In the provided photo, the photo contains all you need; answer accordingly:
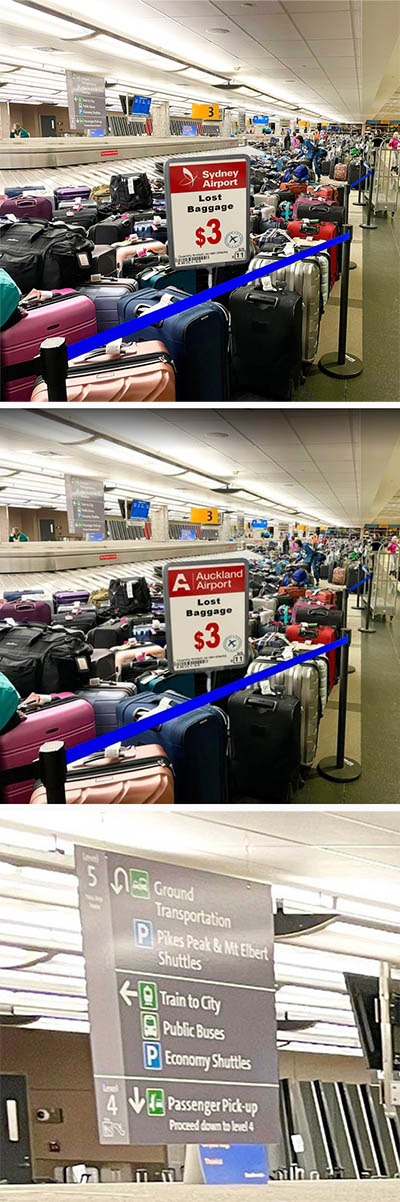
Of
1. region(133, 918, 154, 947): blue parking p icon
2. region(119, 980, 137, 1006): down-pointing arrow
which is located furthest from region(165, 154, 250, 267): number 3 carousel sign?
region(119, 980, 137, 1006): down-pointing arrow

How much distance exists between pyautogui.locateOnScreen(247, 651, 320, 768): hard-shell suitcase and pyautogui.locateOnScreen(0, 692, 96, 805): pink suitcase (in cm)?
38

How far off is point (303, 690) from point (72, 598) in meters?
0.56

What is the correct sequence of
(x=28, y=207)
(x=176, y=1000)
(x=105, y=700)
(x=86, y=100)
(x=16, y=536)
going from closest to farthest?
(x=86, y=100) → (x=28, y=207) → (x=16, y=536) → (x=105, y=700) → (x=176, y=1000)

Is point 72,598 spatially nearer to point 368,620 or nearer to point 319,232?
point 368,620

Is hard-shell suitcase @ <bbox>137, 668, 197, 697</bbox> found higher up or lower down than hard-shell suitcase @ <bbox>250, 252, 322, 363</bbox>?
lower down

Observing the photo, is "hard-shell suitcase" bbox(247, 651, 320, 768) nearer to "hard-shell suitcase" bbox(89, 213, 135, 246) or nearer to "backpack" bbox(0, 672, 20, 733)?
"backpack" bbox(0, 672, 20, 733)

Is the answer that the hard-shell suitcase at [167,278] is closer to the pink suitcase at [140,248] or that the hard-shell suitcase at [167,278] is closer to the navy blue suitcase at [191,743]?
the pink suitcase at [140,248]

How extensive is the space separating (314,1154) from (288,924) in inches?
22.8

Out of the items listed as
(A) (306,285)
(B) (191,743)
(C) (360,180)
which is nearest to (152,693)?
(B) (191,743)

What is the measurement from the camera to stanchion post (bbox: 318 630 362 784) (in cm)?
250

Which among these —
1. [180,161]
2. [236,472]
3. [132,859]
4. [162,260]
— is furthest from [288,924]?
[180,161]

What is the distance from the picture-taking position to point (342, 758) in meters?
2.51

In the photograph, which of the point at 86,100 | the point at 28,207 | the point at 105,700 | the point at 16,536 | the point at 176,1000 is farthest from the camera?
the point at 176,1000

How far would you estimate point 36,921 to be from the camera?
8.67 ft
